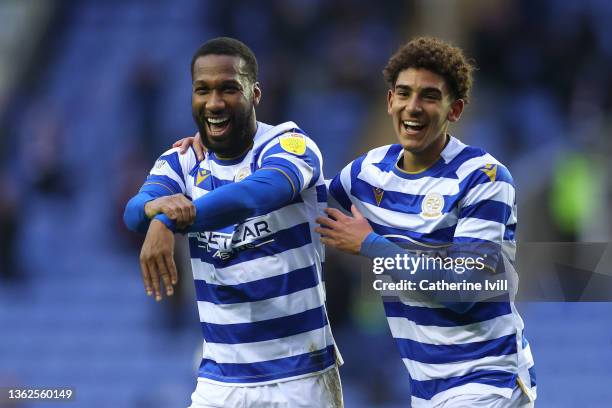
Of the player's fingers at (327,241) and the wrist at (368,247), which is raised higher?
the player's fingers at (327,241)

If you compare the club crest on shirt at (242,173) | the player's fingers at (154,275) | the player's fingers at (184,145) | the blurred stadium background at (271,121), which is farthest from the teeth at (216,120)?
the blurred stadium background at (271,121)

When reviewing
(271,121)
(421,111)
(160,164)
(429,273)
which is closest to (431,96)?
(421,111)

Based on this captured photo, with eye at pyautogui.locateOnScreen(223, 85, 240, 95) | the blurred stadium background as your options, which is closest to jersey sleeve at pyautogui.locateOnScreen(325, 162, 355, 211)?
eye at pyautogui.locateOnScreen(223, 85, 240, 95)

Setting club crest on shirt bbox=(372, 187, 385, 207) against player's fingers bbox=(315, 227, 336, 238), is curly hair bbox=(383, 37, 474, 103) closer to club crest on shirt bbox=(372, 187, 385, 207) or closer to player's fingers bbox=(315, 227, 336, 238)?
club crest on shirt bbox=(372, 187, 385, 207)

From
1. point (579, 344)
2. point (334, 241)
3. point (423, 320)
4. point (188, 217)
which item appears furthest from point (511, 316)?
point (579, 344)

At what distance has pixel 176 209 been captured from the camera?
4.29 m

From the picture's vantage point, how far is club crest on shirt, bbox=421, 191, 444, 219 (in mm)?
4531

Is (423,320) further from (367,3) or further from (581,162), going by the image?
(367,3)

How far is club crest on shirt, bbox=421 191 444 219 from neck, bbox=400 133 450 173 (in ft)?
0.52

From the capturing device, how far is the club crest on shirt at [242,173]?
479cm

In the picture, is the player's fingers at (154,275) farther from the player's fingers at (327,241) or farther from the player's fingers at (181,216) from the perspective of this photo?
the player's fingers at (327,241)

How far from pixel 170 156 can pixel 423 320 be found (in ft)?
4.52

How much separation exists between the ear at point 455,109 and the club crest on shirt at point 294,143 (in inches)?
24.4

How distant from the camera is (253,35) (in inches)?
508
